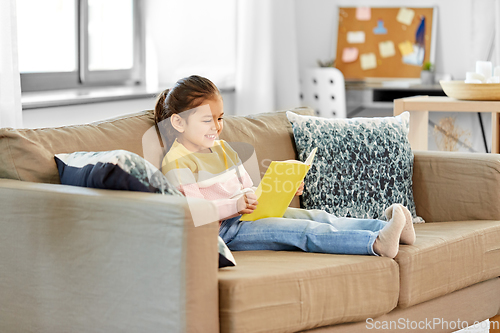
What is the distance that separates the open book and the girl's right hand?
7 centimetres

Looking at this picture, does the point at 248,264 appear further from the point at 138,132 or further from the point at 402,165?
the point at 402,165

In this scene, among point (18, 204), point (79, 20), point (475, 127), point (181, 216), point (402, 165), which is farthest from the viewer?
point (475, 127)

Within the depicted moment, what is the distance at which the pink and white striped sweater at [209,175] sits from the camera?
177cm

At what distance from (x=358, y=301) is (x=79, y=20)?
7.81 ft

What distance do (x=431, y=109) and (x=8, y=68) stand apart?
175cm

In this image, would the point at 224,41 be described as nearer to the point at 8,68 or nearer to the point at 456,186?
the point at 8,68

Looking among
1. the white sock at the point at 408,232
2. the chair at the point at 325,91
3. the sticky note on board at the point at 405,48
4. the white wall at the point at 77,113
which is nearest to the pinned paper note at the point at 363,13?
the sticky note on board at the point at 405,48

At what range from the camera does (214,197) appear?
1.84 meters

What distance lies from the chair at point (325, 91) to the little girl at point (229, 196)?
7.20ft

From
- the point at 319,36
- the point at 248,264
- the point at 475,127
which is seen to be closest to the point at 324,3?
the point at 319,36

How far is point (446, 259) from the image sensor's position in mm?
1817

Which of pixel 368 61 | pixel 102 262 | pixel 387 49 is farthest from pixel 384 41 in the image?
pixel 102 262

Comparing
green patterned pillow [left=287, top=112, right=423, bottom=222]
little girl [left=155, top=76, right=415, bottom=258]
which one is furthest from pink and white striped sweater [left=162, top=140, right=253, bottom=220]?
green patterned pillow [left=287, top=112, right=423, bottom=222]

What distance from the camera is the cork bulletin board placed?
14.3 feet
